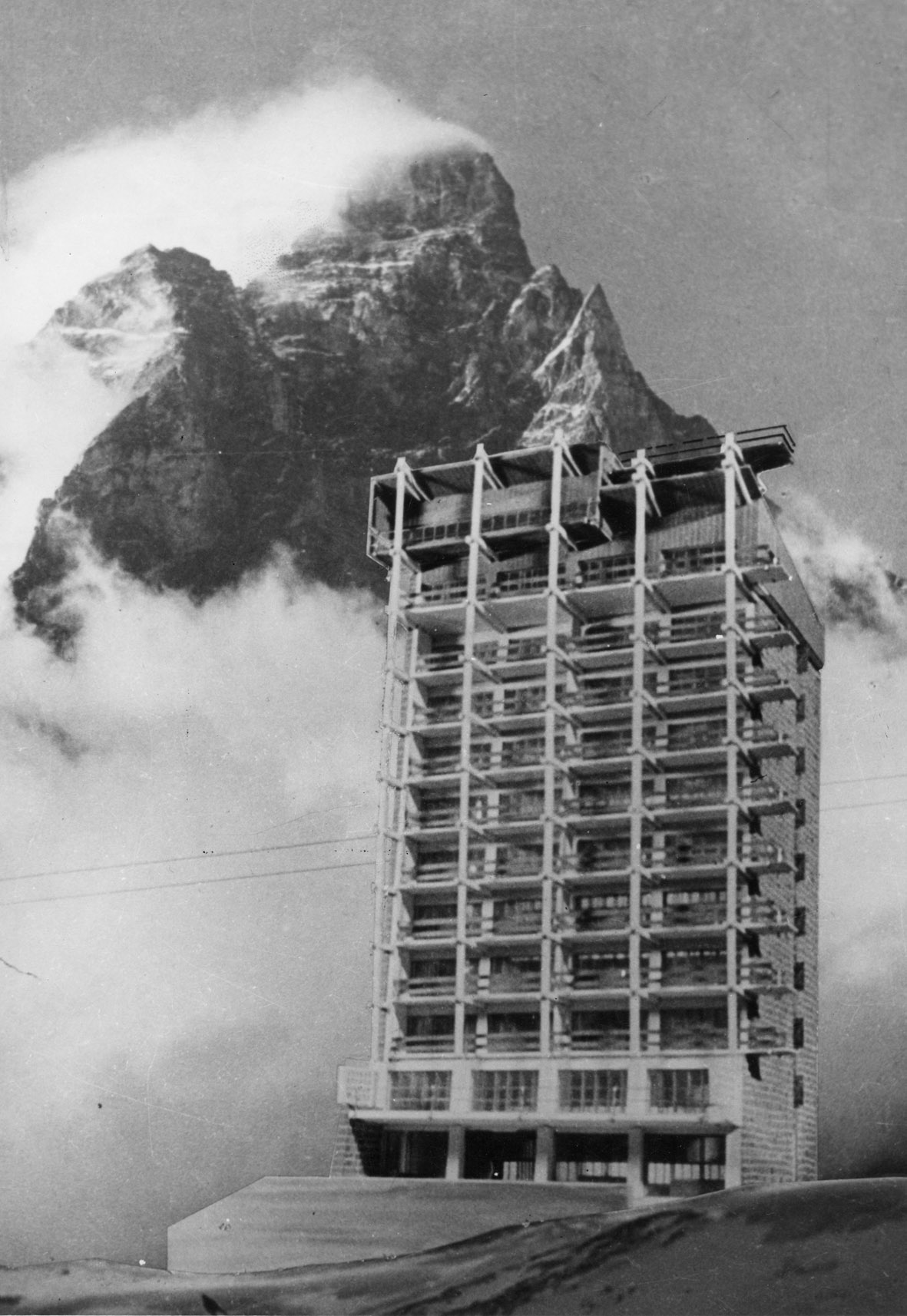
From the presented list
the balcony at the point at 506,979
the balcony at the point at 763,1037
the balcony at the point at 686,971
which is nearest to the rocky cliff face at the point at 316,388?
the balcony at the point at 506,979

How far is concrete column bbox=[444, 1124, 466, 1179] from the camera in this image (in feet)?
57.7

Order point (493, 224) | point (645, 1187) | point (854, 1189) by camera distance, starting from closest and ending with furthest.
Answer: point (854, 1189), point (645, 1187), point (493, 224)

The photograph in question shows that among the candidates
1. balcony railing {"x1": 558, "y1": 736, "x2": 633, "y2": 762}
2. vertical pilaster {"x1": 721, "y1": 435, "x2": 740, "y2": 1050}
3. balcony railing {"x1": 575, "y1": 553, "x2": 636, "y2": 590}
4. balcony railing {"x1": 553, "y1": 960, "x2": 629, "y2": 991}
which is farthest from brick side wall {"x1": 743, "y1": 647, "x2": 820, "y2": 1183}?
balcony railing {"x1": 575, "y1": 553, "x2": 636, "y2": 590}

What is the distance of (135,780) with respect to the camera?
18828 millimetres

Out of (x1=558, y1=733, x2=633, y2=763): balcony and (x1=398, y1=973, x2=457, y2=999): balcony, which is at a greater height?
(x1=558, y1=733, x2=633, y2=763): balcony

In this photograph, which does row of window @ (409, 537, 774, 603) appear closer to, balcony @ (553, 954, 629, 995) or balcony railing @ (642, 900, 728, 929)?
balcony railing @ (642, 900, 728, 929)

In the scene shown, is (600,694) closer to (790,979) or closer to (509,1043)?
(790,979)

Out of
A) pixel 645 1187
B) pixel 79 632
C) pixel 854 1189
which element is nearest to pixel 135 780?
pixel 79 632

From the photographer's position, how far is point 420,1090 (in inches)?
703

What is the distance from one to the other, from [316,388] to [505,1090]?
797cm

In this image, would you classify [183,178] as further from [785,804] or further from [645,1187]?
[645,1187]

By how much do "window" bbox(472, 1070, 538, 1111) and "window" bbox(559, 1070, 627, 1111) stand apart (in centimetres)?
32

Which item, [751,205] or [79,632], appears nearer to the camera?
[751,205]

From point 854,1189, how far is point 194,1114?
6.57 metres
